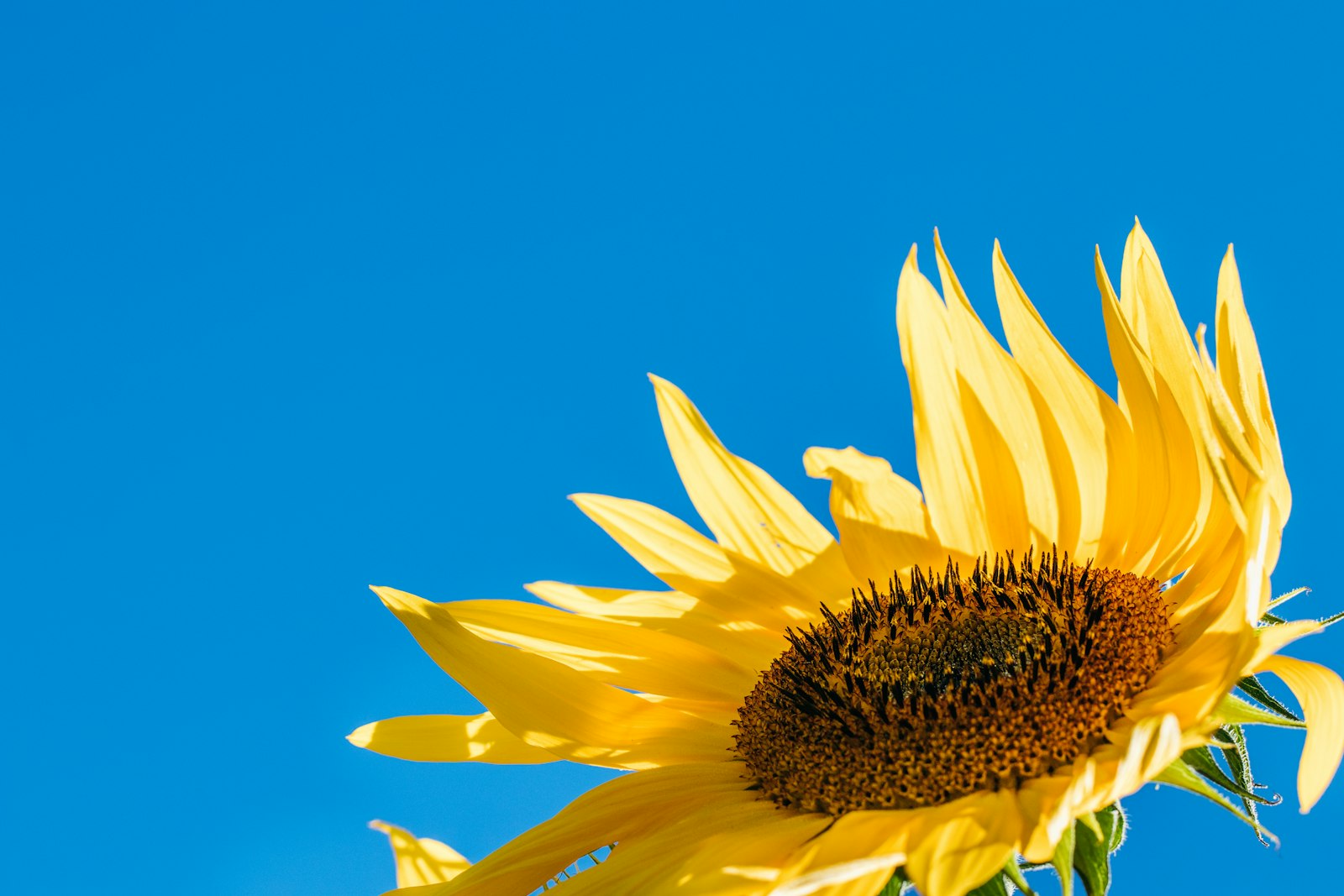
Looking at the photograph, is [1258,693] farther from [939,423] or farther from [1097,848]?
[939,423]

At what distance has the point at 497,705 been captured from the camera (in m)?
2.69

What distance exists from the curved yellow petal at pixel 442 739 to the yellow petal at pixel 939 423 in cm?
125

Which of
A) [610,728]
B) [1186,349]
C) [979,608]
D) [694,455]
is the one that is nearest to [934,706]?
[979,608]

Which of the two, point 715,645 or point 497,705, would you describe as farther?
point 715,645

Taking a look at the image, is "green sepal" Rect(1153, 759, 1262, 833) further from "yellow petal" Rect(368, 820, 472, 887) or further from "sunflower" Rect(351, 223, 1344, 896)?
"yellow petal" Rect(368, 820, 472, 887)

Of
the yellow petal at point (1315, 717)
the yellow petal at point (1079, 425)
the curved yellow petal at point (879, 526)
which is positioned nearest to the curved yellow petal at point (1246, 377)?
the yellow petal at point (1315, 717)

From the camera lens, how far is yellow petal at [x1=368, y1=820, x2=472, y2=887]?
11.4 ft

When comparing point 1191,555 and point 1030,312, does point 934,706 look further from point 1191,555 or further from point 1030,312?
point 1030,312

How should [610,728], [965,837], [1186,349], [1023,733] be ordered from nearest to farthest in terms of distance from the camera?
[965,837] → [1023,733] → [1186,349] → [610,728]

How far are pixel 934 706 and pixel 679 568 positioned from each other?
37.6 inches

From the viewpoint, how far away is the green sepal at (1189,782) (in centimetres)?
214

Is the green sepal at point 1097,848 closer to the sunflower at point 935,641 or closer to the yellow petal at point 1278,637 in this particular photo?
the sunflower at point 935,641

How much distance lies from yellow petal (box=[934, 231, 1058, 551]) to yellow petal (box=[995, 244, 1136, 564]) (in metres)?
0.03

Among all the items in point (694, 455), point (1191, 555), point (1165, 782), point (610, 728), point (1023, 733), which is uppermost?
point (694, 455)
